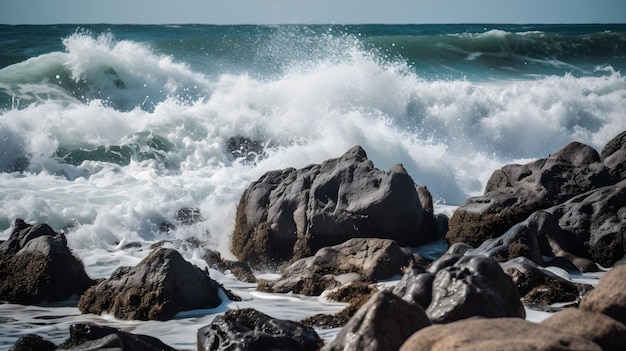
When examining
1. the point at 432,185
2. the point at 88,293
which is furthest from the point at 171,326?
the point at 432,185

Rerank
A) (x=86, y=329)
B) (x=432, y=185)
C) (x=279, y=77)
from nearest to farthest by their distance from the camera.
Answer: (x=86, y=329)
(x=432, y=185)
(x=279, y=77)

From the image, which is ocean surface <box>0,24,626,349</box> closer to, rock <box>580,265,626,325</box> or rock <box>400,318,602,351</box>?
rock <box>580,265,626,325</box>

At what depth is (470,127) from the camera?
844 inches

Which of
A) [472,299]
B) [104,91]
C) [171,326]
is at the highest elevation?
[104,91]

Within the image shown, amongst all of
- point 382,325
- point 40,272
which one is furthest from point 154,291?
point 382,325

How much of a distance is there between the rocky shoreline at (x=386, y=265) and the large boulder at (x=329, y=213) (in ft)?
0.06

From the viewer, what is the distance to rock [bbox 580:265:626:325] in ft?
16.8

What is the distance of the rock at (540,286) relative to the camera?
772cm

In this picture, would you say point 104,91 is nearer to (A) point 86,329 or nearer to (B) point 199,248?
(B) point 199,248

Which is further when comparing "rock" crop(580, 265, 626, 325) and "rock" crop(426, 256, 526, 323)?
"rock" crop(426, 256, 526, 323)

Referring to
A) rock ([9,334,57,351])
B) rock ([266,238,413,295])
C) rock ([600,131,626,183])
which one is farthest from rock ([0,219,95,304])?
rock ([600,131,626,183])

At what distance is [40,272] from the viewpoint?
28.1 feet

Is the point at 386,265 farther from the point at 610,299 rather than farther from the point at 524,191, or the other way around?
the point at 610,299

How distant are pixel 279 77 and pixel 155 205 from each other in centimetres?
1276
